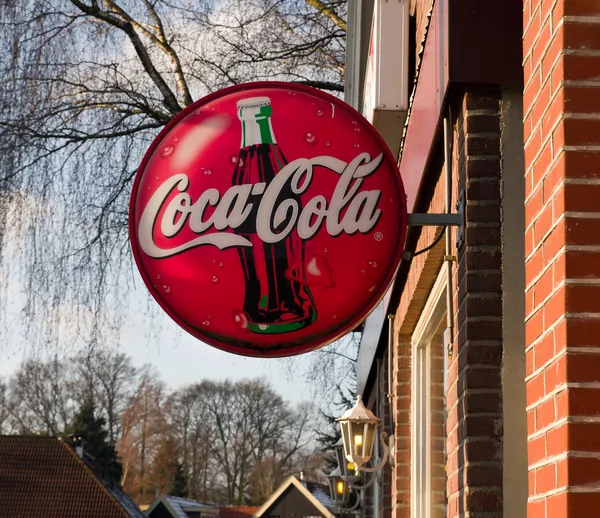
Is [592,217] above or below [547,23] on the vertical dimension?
below

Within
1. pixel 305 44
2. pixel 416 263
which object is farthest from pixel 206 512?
pixel 416 263

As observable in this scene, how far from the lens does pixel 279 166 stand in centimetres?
321

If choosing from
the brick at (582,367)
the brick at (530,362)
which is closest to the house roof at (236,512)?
→ the brick at (530,362)

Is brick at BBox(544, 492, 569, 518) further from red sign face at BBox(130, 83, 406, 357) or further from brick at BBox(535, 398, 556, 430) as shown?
red sign face at BBox(130, 83, 406, 357)

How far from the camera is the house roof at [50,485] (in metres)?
32.0

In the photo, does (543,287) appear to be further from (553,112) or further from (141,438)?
(141,438)

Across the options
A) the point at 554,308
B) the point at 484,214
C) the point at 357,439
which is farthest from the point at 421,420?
the point at 554,308

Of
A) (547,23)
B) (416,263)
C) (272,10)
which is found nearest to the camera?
(547,23)

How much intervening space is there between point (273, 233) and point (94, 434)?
47871mm

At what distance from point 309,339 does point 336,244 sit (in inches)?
11.9

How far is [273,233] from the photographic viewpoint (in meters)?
3.11

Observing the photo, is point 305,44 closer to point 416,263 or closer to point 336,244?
point 416,263

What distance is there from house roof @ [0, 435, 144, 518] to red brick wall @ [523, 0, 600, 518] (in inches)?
1214

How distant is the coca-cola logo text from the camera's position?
10.2 ft
